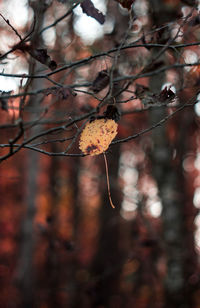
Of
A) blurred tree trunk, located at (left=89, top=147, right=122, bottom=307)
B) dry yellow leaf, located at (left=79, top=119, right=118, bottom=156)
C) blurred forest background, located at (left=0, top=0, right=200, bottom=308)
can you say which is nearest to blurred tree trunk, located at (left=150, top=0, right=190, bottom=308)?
blurred forest background, located at (left=0, top=0, right=200, bottom=308)

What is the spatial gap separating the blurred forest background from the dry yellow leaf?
6cm

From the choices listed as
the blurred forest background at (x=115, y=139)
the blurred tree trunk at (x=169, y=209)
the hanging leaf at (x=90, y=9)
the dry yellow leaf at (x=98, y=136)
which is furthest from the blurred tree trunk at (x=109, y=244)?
the dry yellow leaf at (x=98, y=136)

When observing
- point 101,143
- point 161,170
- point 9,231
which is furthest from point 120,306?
point 101,143

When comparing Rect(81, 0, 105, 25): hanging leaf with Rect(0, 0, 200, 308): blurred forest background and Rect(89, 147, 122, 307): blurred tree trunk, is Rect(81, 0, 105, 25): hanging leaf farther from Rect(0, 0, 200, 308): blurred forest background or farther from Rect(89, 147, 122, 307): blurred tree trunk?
Rect(89, 147, 122, 307): blurred tree trunk

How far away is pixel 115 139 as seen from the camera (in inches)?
118

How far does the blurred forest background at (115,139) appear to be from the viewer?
172 cm

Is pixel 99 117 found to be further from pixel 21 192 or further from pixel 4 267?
pixel 21 192

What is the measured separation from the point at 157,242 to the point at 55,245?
1455 millimetres

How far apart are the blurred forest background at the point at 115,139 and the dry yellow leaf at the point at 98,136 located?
6 centimetres

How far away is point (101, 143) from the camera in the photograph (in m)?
1.50

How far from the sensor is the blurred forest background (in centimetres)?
172

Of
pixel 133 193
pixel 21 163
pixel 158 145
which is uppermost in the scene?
pixel 21 163

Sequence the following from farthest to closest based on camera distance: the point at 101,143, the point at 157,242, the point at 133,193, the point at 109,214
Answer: the point at 109,214 → the point at 133,193 → the point at 157,242 → the point at 101,143

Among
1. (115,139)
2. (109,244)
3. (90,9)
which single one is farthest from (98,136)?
(109,244)
